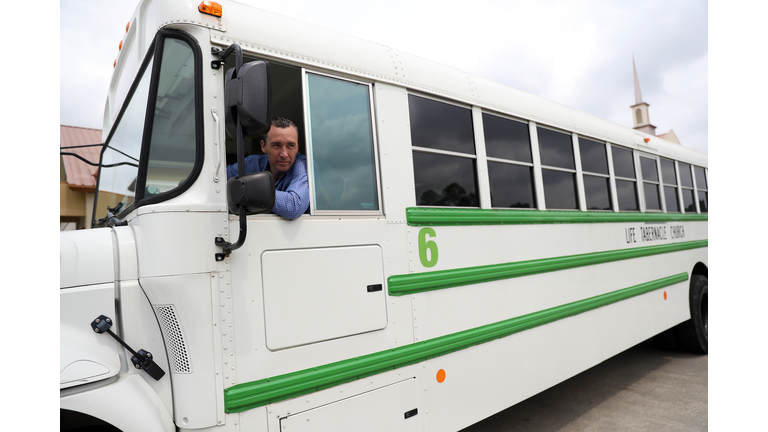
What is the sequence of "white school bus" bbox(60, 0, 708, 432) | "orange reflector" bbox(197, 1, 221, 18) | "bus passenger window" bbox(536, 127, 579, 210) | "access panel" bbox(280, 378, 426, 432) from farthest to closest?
"bus passenger window" bbox(536, 127, 579, 210) → "access panel" bbox(280, 378, 426, 432) → "orange reflector" bbox(197, 1, 221, 18) → "white school bus" bbox(60, 0, 708, 432)

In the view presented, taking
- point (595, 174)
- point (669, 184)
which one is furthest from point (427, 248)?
point (669, 184)

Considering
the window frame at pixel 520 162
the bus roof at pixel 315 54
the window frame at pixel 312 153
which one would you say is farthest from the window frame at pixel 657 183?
the window frame at pixel 312 153

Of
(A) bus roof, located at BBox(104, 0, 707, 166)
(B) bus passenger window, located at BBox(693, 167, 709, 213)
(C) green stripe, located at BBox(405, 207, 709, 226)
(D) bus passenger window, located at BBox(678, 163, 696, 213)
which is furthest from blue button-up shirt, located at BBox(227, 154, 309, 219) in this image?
(B) bus passenger window, located at BBox(693, 167, 709, 213)

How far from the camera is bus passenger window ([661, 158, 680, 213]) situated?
517 cm

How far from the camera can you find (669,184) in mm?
5273

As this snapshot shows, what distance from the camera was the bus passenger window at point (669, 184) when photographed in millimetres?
5172

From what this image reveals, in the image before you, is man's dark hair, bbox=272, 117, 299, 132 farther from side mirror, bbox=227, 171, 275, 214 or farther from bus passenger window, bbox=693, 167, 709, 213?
bus passenger window, bbox=693, 167, 709, 213

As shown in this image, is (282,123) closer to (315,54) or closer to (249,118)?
(315,54)

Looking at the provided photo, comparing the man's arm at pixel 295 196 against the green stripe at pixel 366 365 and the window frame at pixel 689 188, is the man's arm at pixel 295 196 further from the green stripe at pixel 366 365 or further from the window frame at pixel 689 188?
the window frame at pixel 689 188

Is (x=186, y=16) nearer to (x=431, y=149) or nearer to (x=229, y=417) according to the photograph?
(x=431, y=149)

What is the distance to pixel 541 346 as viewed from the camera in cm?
316

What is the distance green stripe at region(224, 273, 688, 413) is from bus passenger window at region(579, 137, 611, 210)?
3.65ft

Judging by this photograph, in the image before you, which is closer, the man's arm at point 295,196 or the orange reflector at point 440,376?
the man's arm at point 295,196

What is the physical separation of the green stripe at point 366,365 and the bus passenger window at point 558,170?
850 millimetres
